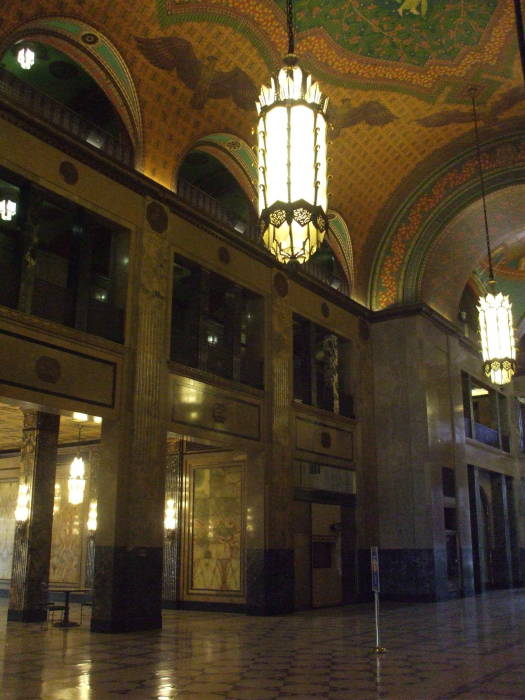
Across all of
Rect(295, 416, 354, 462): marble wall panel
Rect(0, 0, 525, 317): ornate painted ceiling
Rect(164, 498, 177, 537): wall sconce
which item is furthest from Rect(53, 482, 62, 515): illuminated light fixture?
Rect(0, 0, 525, 317): ornate painted ceiling

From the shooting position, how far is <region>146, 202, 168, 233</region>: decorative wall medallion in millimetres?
11031

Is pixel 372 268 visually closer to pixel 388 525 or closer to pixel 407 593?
pixel 388 525

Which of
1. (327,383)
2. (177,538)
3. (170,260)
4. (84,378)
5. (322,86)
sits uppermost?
(322,86)

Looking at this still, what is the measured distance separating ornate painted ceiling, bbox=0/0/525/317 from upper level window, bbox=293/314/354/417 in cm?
171

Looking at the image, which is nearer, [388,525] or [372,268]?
[388,525]

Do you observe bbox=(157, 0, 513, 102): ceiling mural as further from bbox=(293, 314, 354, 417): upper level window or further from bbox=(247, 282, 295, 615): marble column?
bbox=(293, 314, 354, 417): upper level window

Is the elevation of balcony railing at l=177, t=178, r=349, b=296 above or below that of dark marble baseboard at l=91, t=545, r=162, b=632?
above

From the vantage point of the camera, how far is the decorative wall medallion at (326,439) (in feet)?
47.3

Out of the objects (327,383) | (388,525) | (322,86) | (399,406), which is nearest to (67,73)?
(322,86)

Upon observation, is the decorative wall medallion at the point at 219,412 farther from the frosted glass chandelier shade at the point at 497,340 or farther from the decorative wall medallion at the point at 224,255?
the frosted glass chandelier shade at the point at 497,340

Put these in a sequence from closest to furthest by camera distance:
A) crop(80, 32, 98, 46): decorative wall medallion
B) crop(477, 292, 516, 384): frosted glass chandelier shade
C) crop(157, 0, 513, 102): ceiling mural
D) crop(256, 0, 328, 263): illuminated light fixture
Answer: crop(256, 0, 328, 263): illuminated light fixture
crop(80, 32, 98, 46): decorative wall medallion
crop(157, 0, 513, 102): ceiling mural
crop(477, 292, 516, 384): frosted glass chandelier shade

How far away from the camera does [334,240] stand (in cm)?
1641

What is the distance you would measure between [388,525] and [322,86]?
9.05 m

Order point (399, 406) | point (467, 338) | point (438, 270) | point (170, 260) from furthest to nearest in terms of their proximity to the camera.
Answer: point (467, 338) < point (438, 270) < point (399, 406) < point (170, 260)
